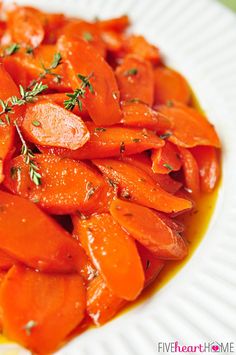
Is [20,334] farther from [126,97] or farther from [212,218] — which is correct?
[126,97]

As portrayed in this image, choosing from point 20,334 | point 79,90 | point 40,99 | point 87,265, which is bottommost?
point 20,334

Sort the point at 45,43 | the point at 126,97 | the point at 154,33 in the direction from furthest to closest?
1. the point at 154,33
2. the point at 45,43
3. the point at 126,97

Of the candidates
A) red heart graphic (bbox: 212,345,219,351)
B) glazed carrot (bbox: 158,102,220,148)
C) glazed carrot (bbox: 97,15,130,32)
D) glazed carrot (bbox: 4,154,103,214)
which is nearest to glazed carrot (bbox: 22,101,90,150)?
glazed carrot (bbox: 4,154,103,214)

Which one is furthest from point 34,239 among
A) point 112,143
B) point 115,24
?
point 115,24

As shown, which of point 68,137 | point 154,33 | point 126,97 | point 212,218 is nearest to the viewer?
point 68,137

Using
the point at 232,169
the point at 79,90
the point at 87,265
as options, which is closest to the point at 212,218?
the point at 232,169

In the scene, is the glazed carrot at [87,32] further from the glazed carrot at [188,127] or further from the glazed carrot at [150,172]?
the glazed carrot at [150,172]

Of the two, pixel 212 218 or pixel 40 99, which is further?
pixel 212 218
